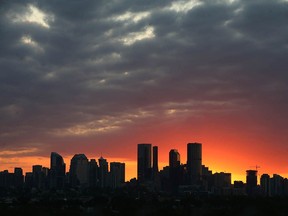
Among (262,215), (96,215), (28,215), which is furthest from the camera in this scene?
(96,215)

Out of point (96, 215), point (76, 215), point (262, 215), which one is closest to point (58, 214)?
point (76, 215)

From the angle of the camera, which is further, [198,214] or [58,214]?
[198,214]

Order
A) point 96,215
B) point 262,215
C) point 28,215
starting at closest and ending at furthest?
1. point 28,215
2. point 262,215
3. point 96,215

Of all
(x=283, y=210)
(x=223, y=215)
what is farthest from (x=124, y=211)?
(x=283, y=210)

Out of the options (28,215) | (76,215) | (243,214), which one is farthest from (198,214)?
(28,215)

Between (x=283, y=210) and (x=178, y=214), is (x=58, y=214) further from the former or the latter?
(x=283, y=210)

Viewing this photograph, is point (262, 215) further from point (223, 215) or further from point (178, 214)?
point (178, 214)

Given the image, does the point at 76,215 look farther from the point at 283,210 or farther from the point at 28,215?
the point at 283,210

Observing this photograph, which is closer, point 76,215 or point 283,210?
point 76,215
